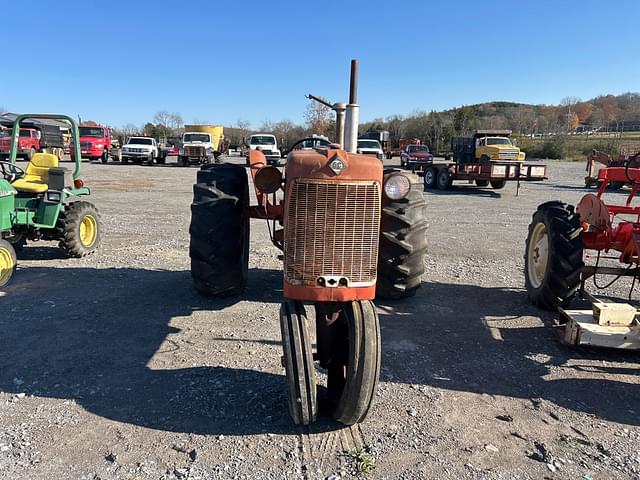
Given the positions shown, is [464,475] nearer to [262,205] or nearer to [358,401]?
[358,401]

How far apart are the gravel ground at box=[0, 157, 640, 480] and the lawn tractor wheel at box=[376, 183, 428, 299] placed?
0.86 ft

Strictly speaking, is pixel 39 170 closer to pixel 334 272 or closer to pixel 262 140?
pixel 334 272

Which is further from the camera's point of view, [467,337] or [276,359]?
[467,337]

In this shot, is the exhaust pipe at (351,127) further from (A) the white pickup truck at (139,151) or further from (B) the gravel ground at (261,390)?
(A) the white pickup truck at (139,151)

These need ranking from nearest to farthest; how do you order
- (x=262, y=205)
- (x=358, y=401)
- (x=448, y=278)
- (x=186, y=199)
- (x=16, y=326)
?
1. (x=358, y=401)
2. (x=16, y=326)
3. (x=262, y=205)
4. (x=448, y=278)
5. (x=186, y=199)

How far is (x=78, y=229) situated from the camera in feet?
24.0

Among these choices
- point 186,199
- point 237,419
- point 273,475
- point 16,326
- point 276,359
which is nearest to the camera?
point 273,475

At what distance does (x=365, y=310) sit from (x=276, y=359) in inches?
56.1

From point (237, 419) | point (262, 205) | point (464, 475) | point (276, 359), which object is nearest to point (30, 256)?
point (262, 205)

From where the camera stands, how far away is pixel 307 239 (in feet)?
9.94

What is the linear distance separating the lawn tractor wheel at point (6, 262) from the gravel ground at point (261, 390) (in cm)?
13

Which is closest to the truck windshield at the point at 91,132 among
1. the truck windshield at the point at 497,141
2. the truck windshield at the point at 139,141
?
the truck windshield at the point at 139,141

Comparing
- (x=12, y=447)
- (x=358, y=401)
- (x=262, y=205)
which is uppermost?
(x=262, y=205)

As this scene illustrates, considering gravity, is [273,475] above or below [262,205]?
below
